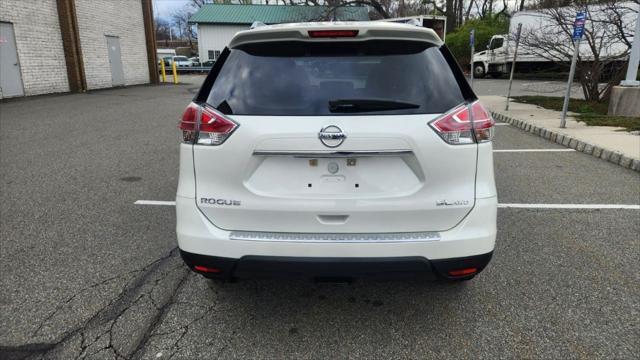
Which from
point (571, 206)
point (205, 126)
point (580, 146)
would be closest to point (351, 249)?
point (205, 126)

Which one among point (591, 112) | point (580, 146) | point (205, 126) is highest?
point (205, 126)

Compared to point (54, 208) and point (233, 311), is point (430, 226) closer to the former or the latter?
point (233, 311)

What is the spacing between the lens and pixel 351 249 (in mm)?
2434

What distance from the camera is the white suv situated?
7.97 feet

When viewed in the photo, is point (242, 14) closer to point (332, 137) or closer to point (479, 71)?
point (479, 71)

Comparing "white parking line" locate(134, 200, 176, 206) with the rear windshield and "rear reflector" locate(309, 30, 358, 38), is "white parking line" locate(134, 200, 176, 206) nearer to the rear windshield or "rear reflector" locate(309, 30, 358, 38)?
the rear windshield

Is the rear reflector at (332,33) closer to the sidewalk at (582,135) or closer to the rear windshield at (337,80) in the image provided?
the rear windshield at (337,80)

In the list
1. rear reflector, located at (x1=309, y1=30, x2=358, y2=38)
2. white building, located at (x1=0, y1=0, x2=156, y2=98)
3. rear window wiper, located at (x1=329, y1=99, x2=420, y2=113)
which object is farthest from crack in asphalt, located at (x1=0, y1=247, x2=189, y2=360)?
white building, located at (x1=0, y1=0, x2=156, y2=98)

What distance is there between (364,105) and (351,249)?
770mm

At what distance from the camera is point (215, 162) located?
251 centimetres

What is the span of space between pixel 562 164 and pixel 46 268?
6770mm

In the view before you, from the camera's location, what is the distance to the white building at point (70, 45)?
15497 millimetres

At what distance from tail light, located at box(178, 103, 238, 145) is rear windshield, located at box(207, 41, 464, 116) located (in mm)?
65

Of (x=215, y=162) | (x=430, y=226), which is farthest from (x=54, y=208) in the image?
(x=430, y=226)
